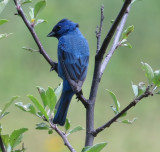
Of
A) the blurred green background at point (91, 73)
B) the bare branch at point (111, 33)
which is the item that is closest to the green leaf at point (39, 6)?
the bare branch at point (111, 33)

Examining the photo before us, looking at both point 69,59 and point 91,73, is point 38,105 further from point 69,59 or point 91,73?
point 91,73

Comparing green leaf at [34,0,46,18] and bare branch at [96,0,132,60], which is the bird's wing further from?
bare branch at [96,0,132,60]

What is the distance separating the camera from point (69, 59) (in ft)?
8.12

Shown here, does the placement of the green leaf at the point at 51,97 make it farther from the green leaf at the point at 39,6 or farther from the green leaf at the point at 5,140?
the green leaf at the point at 39,6

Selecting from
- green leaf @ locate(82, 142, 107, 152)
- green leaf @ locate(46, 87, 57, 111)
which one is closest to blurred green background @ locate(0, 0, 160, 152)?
green leaf @ locate(46, 87, 57, 111)

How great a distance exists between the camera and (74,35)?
114 inches

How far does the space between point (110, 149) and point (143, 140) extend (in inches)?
13.6

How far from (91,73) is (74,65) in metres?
3.04

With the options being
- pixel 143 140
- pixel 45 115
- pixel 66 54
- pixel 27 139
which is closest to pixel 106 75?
pixel 143 140

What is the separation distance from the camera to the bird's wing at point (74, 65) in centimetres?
218

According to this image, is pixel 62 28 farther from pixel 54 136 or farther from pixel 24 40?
pixel 24 40

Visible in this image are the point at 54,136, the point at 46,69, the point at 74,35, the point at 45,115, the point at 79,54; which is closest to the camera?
the point at 45,115

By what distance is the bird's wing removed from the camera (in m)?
2.18

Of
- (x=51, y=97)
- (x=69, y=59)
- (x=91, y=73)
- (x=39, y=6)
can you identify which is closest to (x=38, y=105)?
(x=51, y=97)
